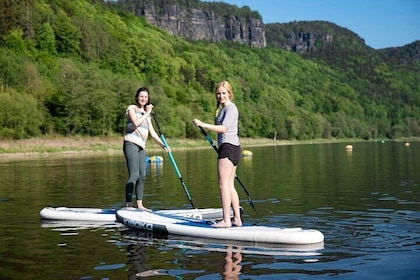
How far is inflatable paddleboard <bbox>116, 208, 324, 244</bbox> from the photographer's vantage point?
9.44m

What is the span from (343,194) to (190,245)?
31.9 ft

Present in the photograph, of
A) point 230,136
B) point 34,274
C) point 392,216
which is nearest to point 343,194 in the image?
point 392,216

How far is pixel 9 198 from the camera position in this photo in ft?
59.4

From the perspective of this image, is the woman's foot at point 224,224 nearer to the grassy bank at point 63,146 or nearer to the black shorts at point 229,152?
the black shorts at point 229,152

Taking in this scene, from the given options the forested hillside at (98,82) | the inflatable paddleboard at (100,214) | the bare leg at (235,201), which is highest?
the forested hillside at (98,82)

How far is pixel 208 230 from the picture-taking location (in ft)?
33.4

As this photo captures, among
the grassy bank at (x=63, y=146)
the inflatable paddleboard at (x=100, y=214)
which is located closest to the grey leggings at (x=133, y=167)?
the inflatable paddleboard at (x=100, y=214)

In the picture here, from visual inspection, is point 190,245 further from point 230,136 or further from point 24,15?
point 24,15

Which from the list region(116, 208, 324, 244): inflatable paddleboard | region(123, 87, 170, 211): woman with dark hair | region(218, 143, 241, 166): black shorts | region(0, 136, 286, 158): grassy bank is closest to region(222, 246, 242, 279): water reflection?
region(116, 208, 324, 244): inflatable paddleboard

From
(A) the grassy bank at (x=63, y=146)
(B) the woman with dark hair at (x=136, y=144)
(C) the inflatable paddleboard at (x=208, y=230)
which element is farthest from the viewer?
(A) the grassy bank at (x=63, y=146)

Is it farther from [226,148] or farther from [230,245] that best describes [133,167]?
[230,245]

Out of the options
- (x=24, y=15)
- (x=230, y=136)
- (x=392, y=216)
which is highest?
(x=24, y=15)

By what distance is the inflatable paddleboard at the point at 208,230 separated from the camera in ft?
31.0

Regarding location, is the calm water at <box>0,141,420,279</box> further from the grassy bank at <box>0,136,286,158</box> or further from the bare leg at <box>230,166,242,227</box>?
the grassy bank at <box>0,136,286,158</box>
